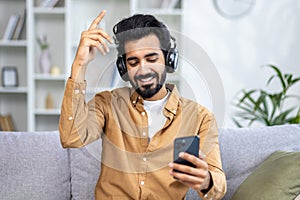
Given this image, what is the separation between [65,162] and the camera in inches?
82.3

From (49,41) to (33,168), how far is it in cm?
209

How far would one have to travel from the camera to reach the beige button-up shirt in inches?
58.5

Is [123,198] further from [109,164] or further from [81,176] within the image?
[81,176]

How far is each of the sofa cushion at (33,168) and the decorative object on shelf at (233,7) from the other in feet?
7.14

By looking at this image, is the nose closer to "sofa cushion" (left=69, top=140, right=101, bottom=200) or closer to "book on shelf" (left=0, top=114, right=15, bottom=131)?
"sofa cushion" (left=69, top=140, right=101, bottom=200)

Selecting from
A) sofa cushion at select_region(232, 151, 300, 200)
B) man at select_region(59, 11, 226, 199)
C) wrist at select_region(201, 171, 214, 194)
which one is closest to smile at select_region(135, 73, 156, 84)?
man at select_region(59, 11, 226, 199)

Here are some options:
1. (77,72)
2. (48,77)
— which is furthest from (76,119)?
(48,77)

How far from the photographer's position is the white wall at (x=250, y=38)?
3.90m

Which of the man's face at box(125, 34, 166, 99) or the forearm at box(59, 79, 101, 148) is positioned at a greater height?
the man's face at box(125, 34, 166, 99)

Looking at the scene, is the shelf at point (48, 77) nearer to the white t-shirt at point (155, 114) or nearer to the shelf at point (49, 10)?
the shelf at point (49, 10)

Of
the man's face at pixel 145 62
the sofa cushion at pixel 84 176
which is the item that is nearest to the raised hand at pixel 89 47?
the man's face at pixel 145 62

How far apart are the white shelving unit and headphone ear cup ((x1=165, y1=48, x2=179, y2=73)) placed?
2.38 meters

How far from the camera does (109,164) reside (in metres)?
1.59

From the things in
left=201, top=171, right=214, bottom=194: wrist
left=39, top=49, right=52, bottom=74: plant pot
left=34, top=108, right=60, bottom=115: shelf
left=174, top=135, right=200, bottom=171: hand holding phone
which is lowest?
left=34, top=108, right=60, bottom=115: shelf
